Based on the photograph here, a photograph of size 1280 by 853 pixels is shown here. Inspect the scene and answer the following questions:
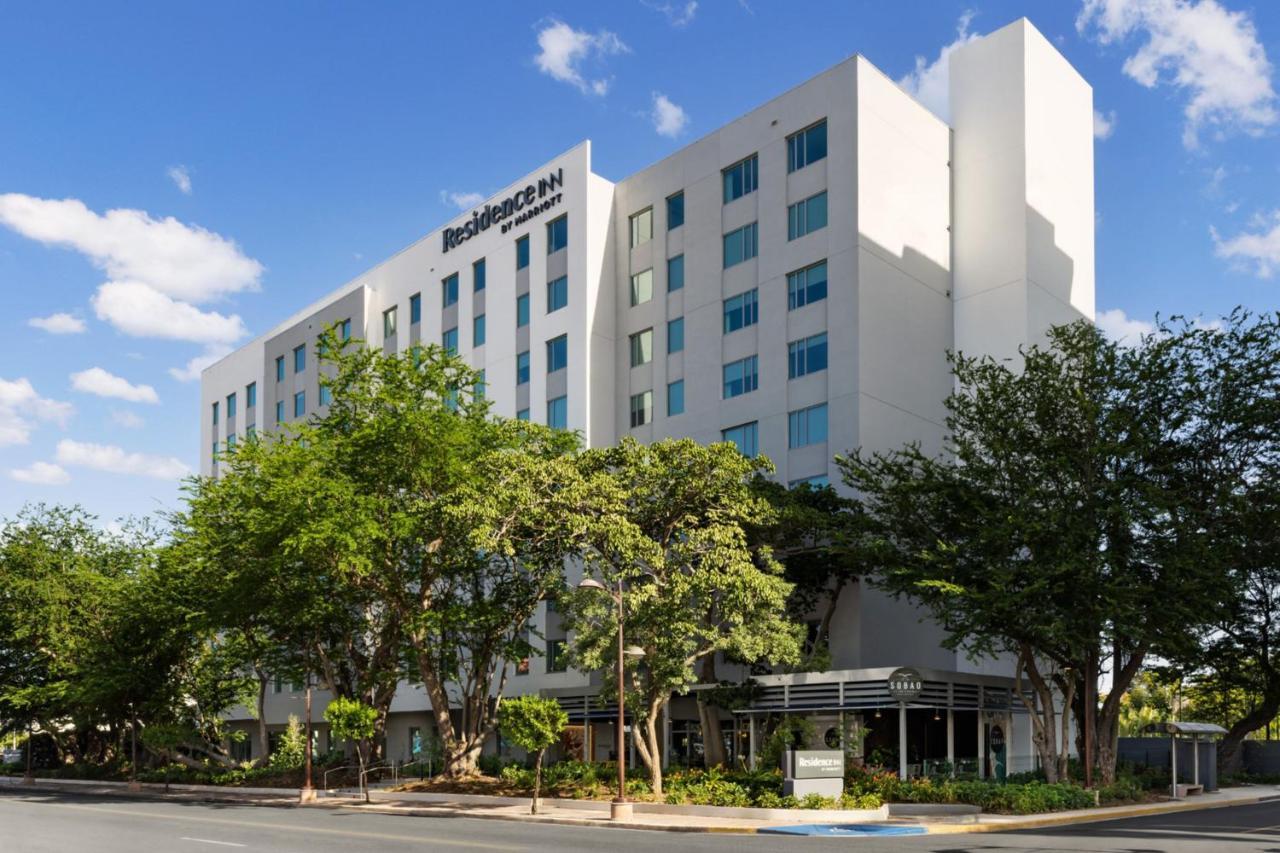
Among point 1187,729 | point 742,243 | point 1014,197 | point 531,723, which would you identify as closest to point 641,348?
point 742,243

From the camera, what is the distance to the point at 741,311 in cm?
5316

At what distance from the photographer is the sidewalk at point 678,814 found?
30.3 meters

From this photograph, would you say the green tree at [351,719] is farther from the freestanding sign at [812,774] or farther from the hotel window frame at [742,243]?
Result: the hotel window frame at [742,243]

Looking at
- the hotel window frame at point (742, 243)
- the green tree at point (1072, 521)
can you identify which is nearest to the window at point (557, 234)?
the hotel window frame at point (742, 243)

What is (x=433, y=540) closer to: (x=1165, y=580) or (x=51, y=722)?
(x=1165, y=580)

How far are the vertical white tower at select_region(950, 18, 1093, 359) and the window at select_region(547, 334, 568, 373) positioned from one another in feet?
62.1

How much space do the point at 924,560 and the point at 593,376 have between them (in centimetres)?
2288

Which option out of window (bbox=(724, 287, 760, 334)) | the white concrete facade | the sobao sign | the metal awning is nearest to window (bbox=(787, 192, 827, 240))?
the white concrete facade

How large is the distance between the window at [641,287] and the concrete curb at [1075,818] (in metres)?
31.7

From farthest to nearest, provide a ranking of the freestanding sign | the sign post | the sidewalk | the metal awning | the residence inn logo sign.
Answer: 1. the residence inn logo sign
2. the metal awning
3. the sign post
4. the freestanding sign
5. the sidewalk

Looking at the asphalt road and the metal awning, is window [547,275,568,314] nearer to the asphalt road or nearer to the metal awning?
the asphalt road

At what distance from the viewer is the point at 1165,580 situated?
3653 cm

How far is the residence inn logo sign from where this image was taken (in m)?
61.2

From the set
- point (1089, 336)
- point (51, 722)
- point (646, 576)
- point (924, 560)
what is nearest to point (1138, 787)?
point (924, 560)
